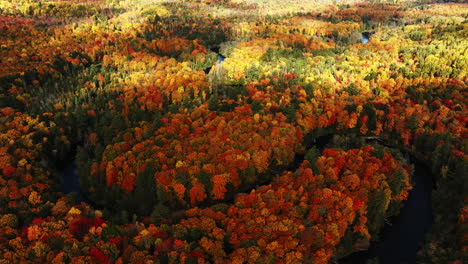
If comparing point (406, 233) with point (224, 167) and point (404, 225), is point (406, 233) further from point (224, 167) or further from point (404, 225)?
point (224, 167)

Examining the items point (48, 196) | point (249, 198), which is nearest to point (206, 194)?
point (249, 198)

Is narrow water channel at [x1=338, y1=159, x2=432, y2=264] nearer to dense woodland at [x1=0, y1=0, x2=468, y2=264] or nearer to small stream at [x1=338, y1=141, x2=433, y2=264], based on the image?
small stream at [x1=338, y1=141, x2=433, y2=264]

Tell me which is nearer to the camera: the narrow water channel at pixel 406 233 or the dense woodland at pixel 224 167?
the dense woodland at pixel 224 167

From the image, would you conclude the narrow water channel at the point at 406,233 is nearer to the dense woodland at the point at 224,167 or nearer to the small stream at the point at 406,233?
the small stream at the point at 406,233

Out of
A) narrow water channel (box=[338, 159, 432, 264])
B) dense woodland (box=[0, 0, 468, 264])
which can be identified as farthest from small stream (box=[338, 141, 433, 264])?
dense woodland (box=[0, 0, 468, 264])

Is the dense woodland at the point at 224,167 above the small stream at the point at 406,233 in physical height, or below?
above

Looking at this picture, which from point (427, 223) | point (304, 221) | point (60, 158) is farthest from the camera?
point (60, 158)

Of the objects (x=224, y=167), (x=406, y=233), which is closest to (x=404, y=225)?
(x=406, y=233)

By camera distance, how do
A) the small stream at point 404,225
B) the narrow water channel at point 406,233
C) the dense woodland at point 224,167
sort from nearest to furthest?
the dense woodland at point 224,167 < the narrow water channel at point 406,233 < the small stream at point 404,225

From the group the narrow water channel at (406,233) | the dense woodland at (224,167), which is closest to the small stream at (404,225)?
the narrow water channel at (406,233)

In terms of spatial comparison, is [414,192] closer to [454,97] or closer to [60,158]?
[454,97]

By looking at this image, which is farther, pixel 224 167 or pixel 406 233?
pixel 224 167
